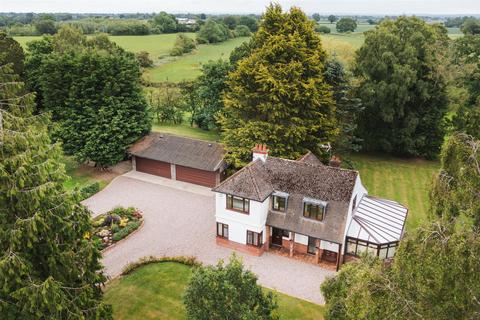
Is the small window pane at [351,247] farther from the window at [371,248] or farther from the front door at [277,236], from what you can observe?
the front door at [277,236]

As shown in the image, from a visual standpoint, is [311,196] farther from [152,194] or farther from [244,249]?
[152,194]

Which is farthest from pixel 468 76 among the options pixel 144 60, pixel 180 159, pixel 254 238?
pixel 144 60

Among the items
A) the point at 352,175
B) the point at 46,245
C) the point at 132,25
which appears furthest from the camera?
the point at 132,25

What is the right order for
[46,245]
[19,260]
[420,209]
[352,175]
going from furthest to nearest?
1. [420,209]
2. [352,175]
3. [46,245]
4. [19,260]

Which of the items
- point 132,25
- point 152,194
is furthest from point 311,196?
point 132,25

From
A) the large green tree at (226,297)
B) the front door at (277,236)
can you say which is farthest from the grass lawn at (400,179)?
the large green tree at (226,297)

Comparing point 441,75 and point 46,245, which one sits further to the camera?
point 441,75
